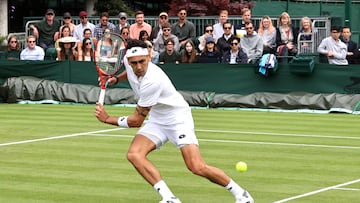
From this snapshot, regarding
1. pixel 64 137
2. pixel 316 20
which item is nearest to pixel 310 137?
pixel 64 137

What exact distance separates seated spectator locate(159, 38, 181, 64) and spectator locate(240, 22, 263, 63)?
1717 millimetres

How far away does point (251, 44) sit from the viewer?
22.5m

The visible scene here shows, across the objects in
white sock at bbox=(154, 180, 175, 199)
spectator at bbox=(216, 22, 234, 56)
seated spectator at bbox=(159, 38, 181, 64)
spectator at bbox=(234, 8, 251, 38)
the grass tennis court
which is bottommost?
the grass tennis court

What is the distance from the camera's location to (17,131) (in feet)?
57.2

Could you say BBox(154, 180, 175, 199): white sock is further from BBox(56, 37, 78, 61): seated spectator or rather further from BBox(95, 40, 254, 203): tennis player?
BBox(56, 37, 78, 61): seated spectator

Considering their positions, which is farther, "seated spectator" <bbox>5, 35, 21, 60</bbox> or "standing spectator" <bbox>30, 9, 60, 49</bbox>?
"standing spectator" <bbox>30, 9, 60, 49</bbox>

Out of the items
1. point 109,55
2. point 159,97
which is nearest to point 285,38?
point 109,55

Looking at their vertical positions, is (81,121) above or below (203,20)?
below

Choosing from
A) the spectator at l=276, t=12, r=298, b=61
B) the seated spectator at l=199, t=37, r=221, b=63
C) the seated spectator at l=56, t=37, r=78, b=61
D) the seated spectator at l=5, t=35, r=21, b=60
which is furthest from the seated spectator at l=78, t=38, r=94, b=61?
the spectator at l=276, t=12, r=298, b=61

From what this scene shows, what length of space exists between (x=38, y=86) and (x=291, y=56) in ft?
21.3

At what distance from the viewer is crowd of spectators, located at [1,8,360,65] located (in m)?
22.4

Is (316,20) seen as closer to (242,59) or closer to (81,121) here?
(242,59)

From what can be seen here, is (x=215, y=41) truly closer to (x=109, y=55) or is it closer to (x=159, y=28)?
(x=159, y=28)

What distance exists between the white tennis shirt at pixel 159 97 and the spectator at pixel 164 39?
44.0 ft
